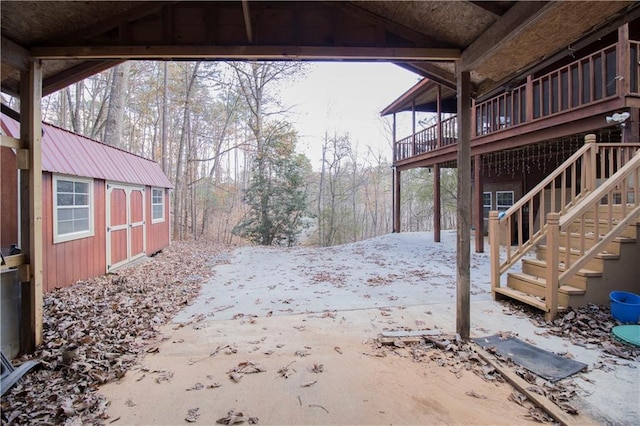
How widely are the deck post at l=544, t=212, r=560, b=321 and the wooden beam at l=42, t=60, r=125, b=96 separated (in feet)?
17.6

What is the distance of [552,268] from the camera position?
3900 millimetres

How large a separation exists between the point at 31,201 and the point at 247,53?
253 centimetres

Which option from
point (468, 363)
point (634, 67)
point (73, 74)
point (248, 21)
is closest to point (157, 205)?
point (73, 74)

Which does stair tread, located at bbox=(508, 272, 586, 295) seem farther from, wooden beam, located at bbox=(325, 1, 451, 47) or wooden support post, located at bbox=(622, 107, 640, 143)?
wooden beam, located at bbox=(325, 1, 451, 47)

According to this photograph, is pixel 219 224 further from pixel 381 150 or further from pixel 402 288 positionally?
pixel 402 288

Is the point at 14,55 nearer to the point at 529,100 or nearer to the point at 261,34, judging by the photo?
the point at 261,34

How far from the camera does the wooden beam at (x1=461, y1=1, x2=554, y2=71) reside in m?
2.35

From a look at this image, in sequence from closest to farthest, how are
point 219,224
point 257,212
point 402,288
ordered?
point 402,288
point 257,212
point 219,224

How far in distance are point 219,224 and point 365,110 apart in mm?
14093

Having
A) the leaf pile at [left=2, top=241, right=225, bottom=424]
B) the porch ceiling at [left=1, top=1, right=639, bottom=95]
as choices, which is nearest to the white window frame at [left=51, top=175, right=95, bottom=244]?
the leaf pile at [left=2, top=241, right=225, bottom=424]

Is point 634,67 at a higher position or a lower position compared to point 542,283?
higher

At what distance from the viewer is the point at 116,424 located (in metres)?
2.16

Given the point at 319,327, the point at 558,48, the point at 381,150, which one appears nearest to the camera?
the point at 558,48

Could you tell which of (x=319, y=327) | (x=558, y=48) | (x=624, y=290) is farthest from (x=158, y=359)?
(x=624, y=290)
